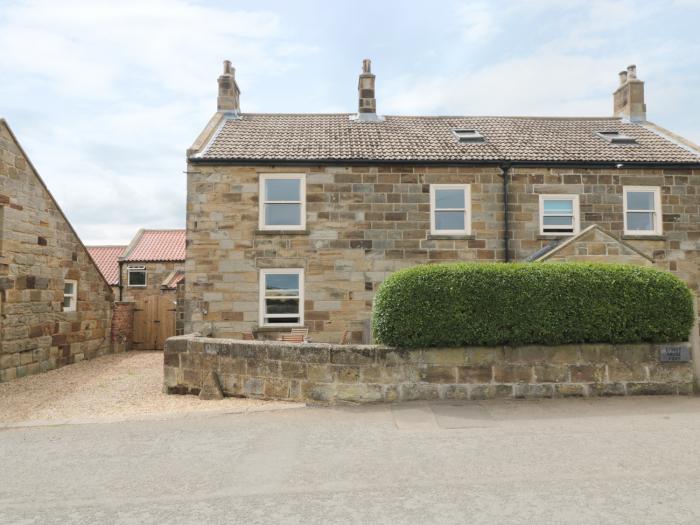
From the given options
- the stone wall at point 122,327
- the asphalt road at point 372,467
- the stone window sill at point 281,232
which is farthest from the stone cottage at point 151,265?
the asphalt road at point 372,467

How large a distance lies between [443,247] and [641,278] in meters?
5.95

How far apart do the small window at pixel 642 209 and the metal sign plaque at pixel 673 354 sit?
6884 millimetres

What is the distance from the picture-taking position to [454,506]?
3.99m

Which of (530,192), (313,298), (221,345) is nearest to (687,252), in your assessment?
(530,192)

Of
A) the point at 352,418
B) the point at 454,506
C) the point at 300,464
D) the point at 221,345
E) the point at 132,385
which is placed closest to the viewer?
the point at 454,506

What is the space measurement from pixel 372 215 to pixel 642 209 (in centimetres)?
793

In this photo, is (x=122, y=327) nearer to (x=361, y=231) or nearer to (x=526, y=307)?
(x=361, y=231)

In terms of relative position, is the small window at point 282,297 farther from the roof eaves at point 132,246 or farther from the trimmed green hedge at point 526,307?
the roof eaves at point 132,246

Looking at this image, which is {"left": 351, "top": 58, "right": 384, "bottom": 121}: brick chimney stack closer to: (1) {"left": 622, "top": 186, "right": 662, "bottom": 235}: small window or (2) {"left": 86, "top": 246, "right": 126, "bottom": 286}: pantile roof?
(1) {"left": 622, "top": 186, "right": 662, "bottom": 235}: small window

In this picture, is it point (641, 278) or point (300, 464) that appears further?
point (641, 278)

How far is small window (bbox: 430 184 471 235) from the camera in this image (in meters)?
13.5

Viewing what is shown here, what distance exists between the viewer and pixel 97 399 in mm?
8984

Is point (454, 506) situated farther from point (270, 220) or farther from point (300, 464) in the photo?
point (270, 220)

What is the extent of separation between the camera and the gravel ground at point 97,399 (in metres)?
7.53
